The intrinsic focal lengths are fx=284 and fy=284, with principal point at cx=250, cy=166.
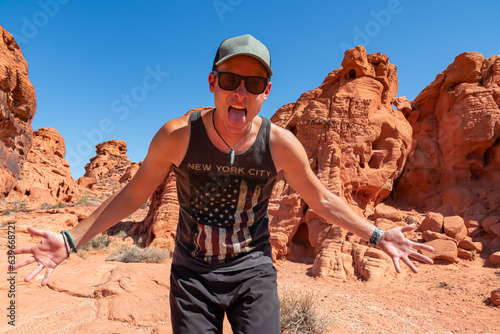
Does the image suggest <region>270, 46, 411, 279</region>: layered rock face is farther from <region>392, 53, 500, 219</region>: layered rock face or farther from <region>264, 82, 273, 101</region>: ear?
<region>264, 82, 273, 101</region>: ear

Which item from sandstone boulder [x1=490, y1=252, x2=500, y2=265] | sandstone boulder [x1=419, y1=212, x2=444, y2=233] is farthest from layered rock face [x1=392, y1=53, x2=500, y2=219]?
sandstone boulder [x1=490, y1=252, x2=500, y2=265]

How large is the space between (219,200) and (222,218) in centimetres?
10

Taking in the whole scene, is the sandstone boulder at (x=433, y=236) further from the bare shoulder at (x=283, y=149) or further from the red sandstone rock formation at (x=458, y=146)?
the bare shoulder at (x=283, y=149)

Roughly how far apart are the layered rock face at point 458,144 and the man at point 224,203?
46.4ft

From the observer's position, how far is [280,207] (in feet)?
32.6

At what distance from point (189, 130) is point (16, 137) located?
1775cm

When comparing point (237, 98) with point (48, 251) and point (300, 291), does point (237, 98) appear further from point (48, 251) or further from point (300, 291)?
point (300, 291)

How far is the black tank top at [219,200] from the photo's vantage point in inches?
61.0

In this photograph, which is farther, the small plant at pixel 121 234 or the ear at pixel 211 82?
the small plant at pixel 121 234

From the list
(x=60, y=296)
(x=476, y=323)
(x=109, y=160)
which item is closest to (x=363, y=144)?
(x=476, y=323)

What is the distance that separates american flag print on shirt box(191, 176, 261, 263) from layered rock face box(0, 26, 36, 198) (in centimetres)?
1645

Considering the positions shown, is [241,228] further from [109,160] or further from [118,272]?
[109,160]

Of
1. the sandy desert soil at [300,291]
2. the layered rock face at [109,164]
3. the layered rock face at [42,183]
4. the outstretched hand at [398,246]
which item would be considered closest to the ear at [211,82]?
the outstretched hand at [398,246]

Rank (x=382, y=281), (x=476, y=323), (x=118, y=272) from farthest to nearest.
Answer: (x=382, y=281) → (x=476, y=323) → (x=118, y=272)
